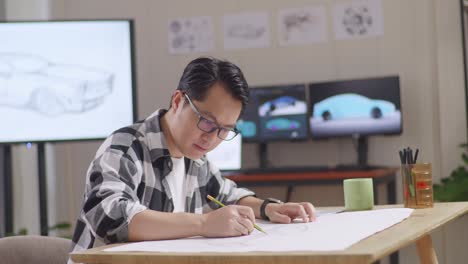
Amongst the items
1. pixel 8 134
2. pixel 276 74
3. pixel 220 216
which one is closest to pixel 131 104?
pixel 8 134

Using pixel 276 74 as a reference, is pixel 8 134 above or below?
below

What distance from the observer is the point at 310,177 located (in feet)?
13.5

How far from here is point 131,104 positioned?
424 centimetres

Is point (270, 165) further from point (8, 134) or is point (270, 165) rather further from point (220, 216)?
point (220, 216)

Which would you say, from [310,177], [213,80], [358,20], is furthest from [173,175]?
[358,20]

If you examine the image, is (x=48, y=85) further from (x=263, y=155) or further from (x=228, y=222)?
(x=228, y=222)

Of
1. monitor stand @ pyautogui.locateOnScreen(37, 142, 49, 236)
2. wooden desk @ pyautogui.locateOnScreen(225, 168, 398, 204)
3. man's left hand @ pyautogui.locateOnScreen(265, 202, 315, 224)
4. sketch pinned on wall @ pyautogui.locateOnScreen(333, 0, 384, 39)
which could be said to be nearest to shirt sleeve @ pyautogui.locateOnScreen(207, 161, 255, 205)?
man's left hand @ pyautogui.locateOnScreen(265, 202, 315, 224)

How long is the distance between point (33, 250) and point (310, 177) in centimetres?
243

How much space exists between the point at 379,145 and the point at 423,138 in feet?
0.88

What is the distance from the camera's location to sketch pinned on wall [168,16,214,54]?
5.02 metres

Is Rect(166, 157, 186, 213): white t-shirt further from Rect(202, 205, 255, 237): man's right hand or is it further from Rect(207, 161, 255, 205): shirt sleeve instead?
Rect(202, 205, 255, 237): man's right hand

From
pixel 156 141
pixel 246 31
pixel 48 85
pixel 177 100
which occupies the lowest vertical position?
pixel 156 141

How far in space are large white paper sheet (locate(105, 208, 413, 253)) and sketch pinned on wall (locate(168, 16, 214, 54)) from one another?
131 inches

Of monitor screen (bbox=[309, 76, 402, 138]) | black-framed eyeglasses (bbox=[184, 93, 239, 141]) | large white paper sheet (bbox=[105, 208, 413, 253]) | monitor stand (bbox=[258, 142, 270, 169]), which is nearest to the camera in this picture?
large white paper sheet (bbox=[105, 208, 413, 253])
